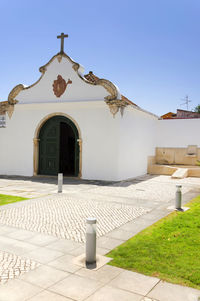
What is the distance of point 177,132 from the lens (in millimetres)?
19953

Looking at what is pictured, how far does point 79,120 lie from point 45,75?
3.37m

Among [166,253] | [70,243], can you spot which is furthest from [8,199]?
[166,253]

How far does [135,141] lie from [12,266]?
42.3ft

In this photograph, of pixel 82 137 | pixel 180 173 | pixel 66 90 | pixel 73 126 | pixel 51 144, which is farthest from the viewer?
pixel 180 173

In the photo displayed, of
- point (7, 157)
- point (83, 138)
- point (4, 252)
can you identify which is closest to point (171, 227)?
point (4, 252)

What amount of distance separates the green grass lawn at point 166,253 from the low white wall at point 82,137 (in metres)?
8.00

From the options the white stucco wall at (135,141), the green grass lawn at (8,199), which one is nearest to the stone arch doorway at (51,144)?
the white stucco wall at (135,141)

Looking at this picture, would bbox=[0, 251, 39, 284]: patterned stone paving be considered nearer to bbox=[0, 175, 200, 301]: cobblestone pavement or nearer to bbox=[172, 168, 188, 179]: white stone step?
bbox=[0, 175, 200, 301]: cobblestone pavement

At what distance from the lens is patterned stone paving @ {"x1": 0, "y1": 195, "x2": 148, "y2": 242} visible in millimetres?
6361

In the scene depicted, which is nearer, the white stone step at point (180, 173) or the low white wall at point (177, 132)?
the white stone step at point (180, 173)

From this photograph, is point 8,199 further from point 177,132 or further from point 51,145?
point 177,132

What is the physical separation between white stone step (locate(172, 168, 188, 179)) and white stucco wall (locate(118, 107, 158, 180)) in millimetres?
2147

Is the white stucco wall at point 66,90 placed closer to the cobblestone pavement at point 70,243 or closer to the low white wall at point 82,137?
the low white wall at point 82,137

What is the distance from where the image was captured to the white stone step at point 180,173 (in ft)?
53.4
